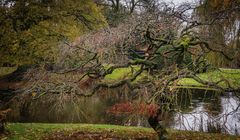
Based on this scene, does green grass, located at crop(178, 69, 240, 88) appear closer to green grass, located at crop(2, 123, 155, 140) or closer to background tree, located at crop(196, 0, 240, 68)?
background tree, located at crop(196, 0, 240, 68)

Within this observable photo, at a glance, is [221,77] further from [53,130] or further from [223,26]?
[53,130]

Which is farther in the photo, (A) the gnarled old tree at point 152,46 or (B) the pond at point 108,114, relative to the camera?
(B) the pond at point 108,114

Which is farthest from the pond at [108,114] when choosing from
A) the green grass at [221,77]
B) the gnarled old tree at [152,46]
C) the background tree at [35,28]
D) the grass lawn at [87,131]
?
the gnarled old tree at [152,46]

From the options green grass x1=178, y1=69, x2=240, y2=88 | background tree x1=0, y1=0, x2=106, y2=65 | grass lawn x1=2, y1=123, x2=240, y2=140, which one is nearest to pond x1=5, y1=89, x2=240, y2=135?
green grass x1=178, y1=69, x2=240, y2=88

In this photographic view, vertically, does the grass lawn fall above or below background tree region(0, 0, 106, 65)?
below

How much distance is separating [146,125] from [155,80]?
6692mm

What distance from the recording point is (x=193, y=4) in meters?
11.0

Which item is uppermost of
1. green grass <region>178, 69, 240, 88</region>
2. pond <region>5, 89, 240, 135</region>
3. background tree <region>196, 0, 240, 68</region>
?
background tree <region>196, 0, 240, 68</region>

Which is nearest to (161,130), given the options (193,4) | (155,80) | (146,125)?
(155,80)

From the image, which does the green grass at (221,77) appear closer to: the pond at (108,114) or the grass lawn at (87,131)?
the pond at (108,114)

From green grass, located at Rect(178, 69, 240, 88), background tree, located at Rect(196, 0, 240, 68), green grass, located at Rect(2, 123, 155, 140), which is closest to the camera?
green grass, located at Rect(178, 69, 240, 88)

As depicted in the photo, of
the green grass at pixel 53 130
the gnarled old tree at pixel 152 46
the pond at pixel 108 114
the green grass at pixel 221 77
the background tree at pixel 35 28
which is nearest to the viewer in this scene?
the gnarled old tree at pixel 152 46

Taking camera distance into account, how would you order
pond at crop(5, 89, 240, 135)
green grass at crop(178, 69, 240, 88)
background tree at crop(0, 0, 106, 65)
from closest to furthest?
1. green grass at crop(178, 69, 240, 88)
2. pond at crop(5, 89, 240, 135)
3. background tree at crop(0, 0, 106, 65)

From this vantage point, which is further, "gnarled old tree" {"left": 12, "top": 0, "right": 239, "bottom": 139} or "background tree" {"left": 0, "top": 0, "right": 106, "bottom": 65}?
"background tree" {"left": 0, "top": 0, "right": 106, "bottom": 65}
